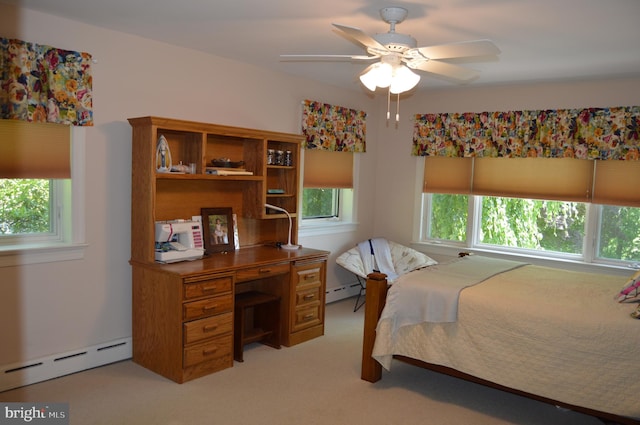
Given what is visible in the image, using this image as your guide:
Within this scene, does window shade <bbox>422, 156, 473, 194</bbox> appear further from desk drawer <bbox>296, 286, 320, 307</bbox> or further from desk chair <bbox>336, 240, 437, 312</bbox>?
desk drawer <bbox>296, 286, 320, 307</bbox>

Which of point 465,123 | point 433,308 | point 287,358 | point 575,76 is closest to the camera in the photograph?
point 433,308

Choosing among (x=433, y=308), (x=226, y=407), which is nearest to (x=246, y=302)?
(x=226, y=407)

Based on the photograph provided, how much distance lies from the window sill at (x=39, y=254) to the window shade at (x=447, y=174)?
143 inches

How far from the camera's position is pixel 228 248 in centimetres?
413

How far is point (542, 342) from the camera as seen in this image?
2805 mm

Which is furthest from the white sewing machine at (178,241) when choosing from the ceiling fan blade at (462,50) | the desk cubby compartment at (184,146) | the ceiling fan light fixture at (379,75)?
the ceiling fan blade at (462,50)

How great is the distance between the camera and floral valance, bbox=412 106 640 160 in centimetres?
441

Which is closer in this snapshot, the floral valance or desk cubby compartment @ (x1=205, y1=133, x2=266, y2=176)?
desk cubby compartment @ (x1=205, y1=133, x2=266, y2=176)

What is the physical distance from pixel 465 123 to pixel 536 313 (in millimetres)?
2857

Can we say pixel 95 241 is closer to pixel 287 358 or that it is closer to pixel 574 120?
pixel 287 358

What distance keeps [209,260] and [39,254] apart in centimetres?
111

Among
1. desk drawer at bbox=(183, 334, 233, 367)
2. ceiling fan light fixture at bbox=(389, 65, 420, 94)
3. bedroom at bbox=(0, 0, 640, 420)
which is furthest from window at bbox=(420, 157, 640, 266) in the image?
desk drawer at bbox=(183, 334, 233, 367)

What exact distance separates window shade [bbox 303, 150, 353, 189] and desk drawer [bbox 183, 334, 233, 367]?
203cm

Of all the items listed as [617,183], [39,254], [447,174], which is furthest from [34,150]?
[617,183]
